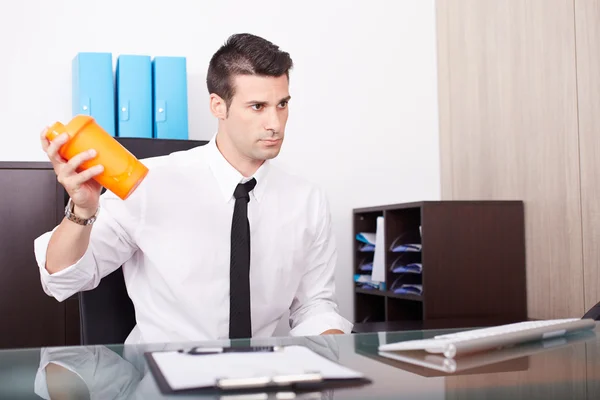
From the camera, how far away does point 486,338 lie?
2.89 ft

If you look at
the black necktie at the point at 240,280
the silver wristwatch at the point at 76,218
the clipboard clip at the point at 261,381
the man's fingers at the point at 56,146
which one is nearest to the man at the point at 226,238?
the black necktie at the point at 240,280

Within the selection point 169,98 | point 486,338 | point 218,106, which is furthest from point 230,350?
point 169,98

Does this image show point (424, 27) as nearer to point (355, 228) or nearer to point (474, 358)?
point (355, 228)

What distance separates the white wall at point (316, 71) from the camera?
3.21 metres

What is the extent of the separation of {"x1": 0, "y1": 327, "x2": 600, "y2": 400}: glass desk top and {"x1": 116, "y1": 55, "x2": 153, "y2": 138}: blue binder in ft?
7.10

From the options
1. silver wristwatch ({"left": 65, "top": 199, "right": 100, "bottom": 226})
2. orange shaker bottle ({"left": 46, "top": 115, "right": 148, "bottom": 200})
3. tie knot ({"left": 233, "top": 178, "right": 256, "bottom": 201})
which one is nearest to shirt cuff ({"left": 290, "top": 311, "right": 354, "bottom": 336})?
tie knot ({"left": 233, "top": 178, "right": 256, "bottom": 201})

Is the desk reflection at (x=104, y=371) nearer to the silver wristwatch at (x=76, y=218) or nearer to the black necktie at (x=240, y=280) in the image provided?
the silver wristwatch at (x=76, y=218)

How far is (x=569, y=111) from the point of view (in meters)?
2.74

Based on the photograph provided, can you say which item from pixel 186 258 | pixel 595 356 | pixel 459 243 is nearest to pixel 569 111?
pixel 459 243

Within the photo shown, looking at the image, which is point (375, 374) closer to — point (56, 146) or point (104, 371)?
point (104, 371)

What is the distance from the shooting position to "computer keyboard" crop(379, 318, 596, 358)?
→ 0.85 meters

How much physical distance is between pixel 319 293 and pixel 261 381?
3.62ft

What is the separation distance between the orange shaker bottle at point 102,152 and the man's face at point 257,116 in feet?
2.51

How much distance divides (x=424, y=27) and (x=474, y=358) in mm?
3115
